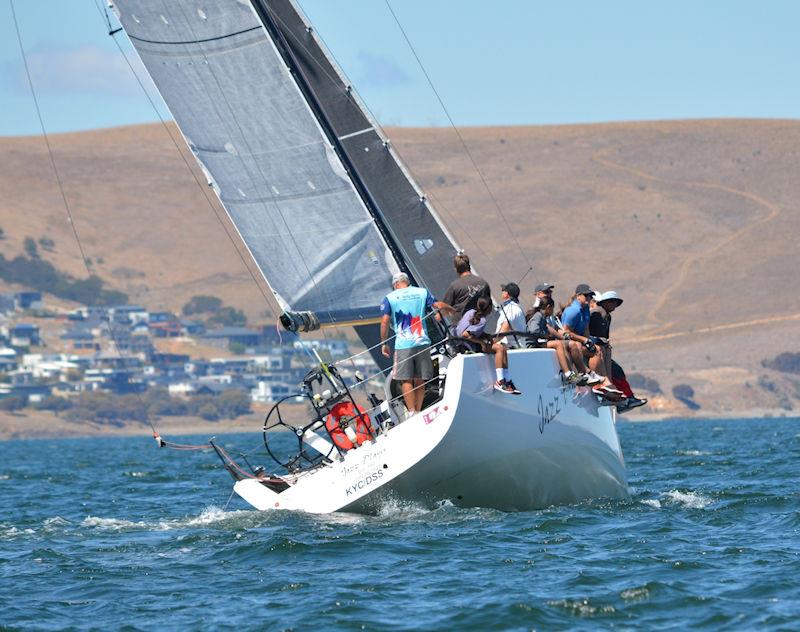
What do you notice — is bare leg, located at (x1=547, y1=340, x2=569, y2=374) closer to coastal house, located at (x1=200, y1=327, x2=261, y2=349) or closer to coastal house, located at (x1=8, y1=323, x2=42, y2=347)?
coastal house, located at (x1=8, y1=323, x2=42, y2=347)

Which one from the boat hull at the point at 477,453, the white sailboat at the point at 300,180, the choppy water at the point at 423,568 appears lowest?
the choppy water at the point at 423,568

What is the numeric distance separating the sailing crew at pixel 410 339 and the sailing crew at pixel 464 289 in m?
0.17

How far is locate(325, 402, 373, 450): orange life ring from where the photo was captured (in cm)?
1466

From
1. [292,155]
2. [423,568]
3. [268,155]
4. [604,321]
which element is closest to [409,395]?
[423,568]

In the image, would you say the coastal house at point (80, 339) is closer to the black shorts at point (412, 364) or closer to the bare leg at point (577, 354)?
the bare leg at point (577, 354)

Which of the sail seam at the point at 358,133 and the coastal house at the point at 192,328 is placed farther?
the coastal house at the point at 192,328

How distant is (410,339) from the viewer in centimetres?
1413

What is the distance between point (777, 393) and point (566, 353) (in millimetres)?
84226

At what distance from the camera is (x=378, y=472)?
1383 centimetres

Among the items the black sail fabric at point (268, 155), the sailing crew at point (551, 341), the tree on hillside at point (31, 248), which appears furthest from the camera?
the tree on hillside at point (31, 248)

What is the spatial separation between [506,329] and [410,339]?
3.19 feet

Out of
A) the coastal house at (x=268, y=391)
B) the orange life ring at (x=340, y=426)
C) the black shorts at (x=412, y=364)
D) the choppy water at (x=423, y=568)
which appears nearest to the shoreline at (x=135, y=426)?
the coastal house at (x=268, y=391)

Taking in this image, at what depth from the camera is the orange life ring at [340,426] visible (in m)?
14.7

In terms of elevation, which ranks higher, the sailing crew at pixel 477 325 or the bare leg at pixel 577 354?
the sailing crew at pixel 477 325
